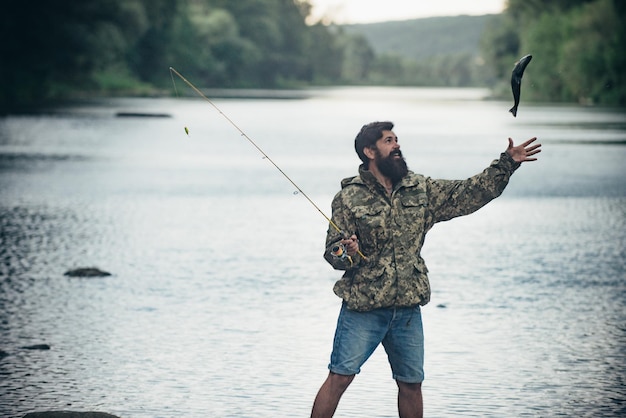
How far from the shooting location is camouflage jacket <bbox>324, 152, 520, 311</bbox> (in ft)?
19.5

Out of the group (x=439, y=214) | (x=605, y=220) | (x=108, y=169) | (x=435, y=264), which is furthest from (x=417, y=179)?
(x=108, y=169)

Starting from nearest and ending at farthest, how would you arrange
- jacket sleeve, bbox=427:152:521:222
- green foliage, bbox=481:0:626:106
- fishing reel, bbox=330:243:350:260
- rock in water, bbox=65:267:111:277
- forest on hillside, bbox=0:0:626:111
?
fishing reel, bbox=330:243:350:260 → jacket sleeve, bbox=427:152:521:222 → rock in water, bbox=65:267:111:277 → forest on hillside, bbox=0:0:626:111 → green foliage, bbox=481:0:626:106

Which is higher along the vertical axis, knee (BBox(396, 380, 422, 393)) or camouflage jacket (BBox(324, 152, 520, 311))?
camouflage jacket (BBox(324, 152, 520, 311))

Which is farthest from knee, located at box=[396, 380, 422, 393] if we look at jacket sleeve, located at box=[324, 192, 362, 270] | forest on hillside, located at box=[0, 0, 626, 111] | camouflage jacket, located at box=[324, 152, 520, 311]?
forest on hillside, located at box=[0, 0, 626, 111]

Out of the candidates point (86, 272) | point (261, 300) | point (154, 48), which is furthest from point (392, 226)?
point (154, 48)

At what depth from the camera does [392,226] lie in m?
5.99

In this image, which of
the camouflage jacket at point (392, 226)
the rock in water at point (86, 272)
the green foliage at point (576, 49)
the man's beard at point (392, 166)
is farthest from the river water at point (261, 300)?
the green foliage at point (576, 49)

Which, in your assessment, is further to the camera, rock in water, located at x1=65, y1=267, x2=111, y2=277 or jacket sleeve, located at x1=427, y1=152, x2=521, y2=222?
rock in water, located at x1=65, y1=267, x2=111, y2=277

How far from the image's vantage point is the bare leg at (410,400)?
19.7ft

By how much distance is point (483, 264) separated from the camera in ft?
45.1

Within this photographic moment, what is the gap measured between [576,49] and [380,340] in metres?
81.4

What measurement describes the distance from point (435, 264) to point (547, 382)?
18.6ft

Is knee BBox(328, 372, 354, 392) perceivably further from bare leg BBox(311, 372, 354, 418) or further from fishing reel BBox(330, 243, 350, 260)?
fishing reel BBox(330, 243, 350, 260)

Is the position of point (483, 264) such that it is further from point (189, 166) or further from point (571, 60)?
point (571, 60)
